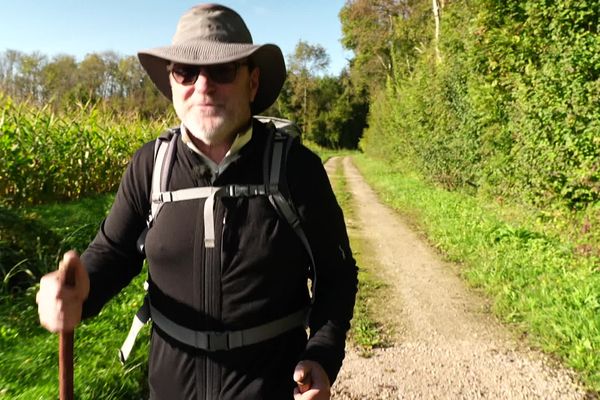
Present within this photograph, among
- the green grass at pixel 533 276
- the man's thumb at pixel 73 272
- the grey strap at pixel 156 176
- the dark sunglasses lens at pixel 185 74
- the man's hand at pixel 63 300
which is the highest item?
the dark sunglasses lens at pixel 185 74

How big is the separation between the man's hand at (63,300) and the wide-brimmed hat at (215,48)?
0.70 meters

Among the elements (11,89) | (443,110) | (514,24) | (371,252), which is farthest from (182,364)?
(443,110)

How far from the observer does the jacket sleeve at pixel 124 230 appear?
A: 1.52 m

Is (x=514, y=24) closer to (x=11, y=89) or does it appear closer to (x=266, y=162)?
(x=266, y=162)

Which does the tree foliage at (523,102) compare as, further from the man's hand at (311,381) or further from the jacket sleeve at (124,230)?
the jacket sleeve at (124,230)

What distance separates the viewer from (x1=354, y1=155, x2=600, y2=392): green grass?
3.89 m

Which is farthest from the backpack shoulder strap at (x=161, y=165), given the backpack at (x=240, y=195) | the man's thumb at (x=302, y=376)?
the man's thumb at (x=302, y=376)

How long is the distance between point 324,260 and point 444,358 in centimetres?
291

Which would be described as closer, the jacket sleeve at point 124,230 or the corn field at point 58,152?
the jacket sleeve at point 124,230

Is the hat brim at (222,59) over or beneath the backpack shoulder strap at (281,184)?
over

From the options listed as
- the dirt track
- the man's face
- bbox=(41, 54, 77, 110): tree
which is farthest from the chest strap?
bbox=(41, 54, 77, 110): tree

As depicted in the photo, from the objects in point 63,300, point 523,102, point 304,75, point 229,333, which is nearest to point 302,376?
point 229,333

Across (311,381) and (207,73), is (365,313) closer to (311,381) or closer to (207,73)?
(311,381)

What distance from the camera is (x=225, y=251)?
1.42 metres
